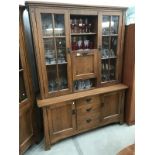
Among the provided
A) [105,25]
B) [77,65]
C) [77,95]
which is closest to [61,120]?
[77,95]

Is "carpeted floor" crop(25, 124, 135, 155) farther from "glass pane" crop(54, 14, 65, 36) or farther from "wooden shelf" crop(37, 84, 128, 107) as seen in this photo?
"glass pane" crop(54, 14, 65, 36)

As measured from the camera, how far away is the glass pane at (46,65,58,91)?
1959 mm

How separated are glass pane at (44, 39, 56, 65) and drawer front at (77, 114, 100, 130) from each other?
96 cm

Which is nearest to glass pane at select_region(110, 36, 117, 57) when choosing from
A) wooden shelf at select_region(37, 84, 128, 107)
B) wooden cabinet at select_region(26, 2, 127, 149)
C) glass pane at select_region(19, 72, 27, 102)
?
wooden cabinet at select_region(26, 2, 127, 149)

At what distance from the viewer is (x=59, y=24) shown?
1.80 meters

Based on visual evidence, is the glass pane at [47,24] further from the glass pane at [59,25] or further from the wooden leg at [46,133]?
the wooden leg at [46,133]

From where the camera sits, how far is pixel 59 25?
1.81 m

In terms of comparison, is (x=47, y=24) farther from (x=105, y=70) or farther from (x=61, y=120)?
(x=61, y=120)

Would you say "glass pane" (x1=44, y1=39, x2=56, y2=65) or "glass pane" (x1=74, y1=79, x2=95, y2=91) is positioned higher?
"glass pane" (x1=44, y1=39, x2=56, y2=65)

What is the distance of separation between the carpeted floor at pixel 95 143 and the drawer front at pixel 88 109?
0.40 metres
